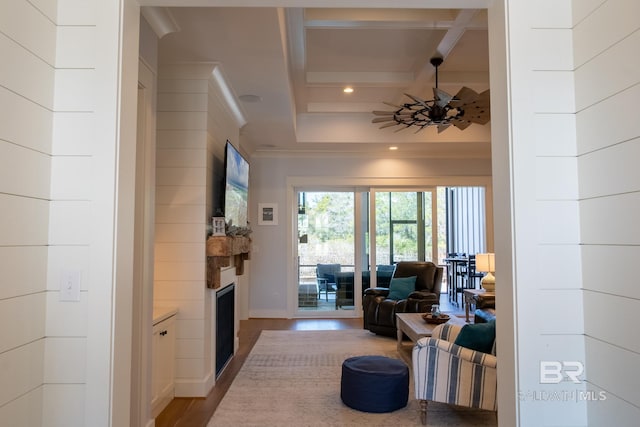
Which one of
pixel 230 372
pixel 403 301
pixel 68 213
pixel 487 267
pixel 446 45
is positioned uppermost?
pixel 446 45

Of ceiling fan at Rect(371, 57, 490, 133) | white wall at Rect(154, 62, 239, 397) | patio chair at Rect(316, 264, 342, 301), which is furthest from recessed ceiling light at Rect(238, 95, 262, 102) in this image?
patio chair at Rect(316, 264, 342, 301)

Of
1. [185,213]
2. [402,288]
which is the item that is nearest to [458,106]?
[402,288]

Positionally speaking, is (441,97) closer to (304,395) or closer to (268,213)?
(304,395)

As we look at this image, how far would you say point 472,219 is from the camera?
9.57 meters

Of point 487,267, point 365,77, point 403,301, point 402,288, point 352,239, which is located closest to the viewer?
point 365,77

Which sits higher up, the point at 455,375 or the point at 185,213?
the point at 185,213

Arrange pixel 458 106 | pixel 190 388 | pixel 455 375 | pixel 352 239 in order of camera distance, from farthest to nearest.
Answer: pixel 352 239
pixel 458 106
pixel 190 388
pixel 455 375

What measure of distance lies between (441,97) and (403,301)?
257cm

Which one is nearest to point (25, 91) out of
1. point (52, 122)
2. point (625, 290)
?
point (52, 122)

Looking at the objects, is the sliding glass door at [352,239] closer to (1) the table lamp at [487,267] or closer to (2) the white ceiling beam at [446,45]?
(1) the table lamp at [487,267]

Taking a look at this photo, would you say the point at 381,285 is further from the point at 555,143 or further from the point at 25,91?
the point at 25,91

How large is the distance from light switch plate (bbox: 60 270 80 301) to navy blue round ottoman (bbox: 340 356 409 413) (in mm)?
2227

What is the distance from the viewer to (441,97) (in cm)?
369

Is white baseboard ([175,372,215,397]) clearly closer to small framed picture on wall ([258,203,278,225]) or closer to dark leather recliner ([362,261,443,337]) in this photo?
dark leather recliner ([362,261,443,337])
